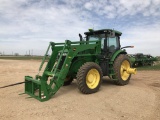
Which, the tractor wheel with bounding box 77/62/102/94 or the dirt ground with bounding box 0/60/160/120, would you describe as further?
the tractor wheel with bounding box 77/62/102/94

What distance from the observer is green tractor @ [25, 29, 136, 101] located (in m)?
6.66

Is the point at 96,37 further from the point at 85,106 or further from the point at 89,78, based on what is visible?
the point at 85,106

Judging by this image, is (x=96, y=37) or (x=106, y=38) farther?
(x=96, y=37)

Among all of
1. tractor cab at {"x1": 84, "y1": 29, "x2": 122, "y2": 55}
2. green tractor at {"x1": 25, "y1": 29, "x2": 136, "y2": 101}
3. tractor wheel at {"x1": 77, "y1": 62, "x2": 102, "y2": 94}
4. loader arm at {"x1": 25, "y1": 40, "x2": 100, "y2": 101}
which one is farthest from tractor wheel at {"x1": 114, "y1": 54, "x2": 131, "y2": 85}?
tractor wheel at {"x1": 77, "y1": 62, "x2": 102, "y2": 94}

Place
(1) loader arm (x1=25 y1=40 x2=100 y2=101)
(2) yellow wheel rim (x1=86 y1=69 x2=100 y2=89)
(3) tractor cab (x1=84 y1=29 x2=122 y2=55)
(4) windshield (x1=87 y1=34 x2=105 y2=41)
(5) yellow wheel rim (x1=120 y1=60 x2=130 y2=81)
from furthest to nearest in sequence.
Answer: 1. (5) yellow wheel rim (x1=120 y1=60 x2=130 y2=81)
2. (4) windshield (x1=87 y1=34 x2=105 y2=41)
3. (3) tractor cab (x1=84 y1=29 x2=122 y2=55)
4. (2) yellow wheel rim (x1=86 y1=69 x2=100 y2=89)
5. (1) loader arm (x1=25 y1=40 x2=100 y2=101)

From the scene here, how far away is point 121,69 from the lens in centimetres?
905

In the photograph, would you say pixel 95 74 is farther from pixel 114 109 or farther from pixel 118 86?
pixel 114 109

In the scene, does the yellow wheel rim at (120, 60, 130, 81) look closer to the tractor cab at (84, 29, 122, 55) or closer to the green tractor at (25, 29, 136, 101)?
the green tractor at (25, 29, 136, 101)

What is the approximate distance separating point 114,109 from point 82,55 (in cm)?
269

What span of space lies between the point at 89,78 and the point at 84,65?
511mm

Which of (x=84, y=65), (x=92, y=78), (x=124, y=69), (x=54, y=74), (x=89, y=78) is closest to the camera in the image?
(x=54, y=74)

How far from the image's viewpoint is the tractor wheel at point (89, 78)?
6906 millimetres

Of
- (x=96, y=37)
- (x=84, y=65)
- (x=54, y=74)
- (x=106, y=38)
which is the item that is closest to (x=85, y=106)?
(x=54, y=74)

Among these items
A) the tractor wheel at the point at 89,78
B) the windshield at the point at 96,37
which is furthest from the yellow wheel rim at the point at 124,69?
A: the tractor wheel at the point at 89,78
